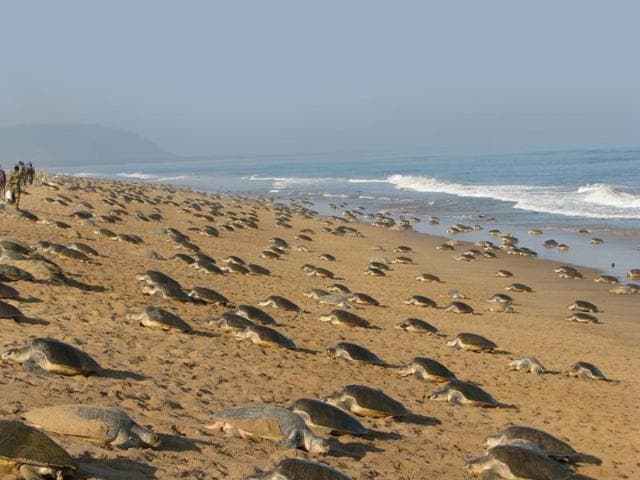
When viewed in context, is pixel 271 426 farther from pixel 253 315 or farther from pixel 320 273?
pixel 320 273

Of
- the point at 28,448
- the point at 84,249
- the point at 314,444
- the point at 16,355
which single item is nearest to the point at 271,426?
the point at 314,444

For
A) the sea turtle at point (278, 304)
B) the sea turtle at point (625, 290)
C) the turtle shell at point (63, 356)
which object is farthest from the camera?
the sea turtle at point (625, 290)

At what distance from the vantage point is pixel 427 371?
34.6 feet

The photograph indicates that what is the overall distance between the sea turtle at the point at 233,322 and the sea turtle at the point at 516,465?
5.36 meters

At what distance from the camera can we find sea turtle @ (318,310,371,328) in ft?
45.5

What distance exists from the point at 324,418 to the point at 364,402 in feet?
3.45

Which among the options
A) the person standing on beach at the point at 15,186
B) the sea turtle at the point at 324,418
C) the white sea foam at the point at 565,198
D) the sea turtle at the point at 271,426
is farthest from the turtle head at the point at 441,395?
the white sea foam at the point at 565,198

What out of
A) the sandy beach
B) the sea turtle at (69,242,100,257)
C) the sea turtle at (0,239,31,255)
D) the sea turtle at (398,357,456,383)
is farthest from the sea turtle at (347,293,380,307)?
the sea turtle at (0,239,31,255)

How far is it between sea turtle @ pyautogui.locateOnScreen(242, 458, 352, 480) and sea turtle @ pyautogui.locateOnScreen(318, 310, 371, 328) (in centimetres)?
825

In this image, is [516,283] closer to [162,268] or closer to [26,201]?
[162,268]

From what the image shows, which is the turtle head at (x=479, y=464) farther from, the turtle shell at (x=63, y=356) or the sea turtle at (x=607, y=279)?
the sea turtle at (x=607, y=279)

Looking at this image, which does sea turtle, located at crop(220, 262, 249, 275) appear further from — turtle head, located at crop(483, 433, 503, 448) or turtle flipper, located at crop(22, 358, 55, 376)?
turtle head, located at crop(483, 433, 503, 448)

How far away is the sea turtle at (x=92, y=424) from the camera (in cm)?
598

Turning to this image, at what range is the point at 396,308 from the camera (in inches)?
659
